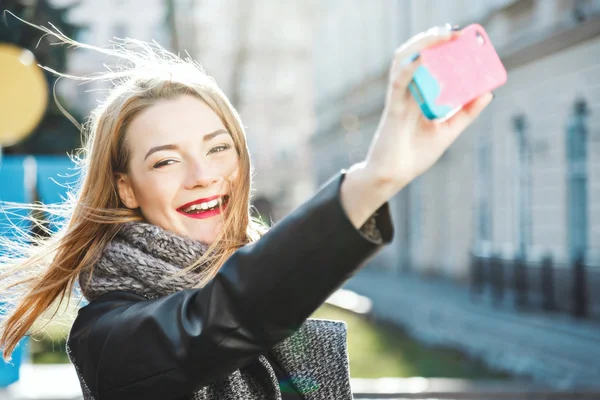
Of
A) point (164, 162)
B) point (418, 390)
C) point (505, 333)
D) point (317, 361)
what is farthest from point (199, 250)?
point (505, 333)

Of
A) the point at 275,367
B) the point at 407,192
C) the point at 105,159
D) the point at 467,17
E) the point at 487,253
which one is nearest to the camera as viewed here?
the point at 275,367

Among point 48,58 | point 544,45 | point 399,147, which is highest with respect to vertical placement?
point 399,147

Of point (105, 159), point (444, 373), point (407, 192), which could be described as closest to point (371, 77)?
point (407, 192)

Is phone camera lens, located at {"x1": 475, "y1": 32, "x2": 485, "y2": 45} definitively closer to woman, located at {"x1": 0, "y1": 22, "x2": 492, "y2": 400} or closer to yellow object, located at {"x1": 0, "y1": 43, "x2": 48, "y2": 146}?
woman, located at {"x1": 0, "y1": 22, "x2": 492, "y2": 400}

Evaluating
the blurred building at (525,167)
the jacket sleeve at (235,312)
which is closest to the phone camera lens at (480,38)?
the jacket sleeve at (235,312)

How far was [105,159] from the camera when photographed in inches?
76.7

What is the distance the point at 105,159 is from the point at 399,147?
37.7 inches

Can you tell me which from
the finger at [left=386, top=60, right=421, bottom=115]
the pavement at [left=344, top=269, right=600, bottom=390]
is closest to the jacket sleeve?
the finger at [left=386, top=60, right=421, bottom=115]

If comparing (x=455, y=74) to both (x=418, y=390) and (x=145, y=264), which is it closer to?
(x=145, y=264)

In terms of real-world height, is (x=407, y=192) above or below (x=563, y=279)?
below

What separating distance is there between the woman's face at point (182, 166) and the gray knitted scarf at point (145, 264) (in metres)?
0.05

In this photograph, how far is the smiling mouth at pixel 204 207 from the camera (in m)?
1.86

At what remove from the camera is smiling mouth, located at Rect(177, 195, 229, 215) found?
186 cm

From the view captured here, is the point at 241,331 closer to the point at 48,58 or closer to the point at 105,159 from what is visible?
the point at 105,159
